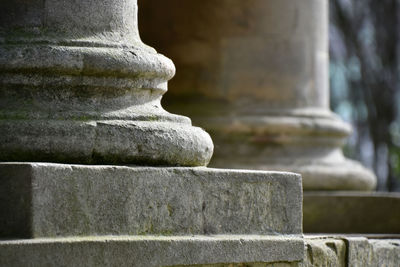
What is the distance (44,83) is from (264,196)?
1240 mm

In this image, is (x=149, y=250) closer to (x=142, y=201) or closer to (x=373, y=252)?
(x=142, y=201)

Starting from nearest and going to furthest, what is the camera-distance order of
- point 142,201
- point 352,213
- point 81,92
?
point 142,201 < point 81,92 < point 352,213

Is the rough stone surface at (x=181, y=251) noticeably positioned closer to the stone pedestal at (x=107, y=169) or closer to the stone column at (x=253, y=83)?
the stone pedestal at (x=107, y=169)

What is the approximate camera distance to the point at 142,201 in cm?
496

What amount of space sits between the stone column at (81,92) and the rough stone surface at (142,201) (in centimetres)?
17

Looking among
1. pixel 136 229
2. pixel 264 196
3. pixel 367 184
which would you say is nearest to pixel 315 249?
pixel 264 196

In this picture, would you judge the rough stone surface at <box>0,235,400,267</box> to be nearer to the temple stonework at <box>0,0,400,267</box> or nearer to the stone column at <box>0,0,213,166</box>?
the temple stonework at <box>0,0,400,267</box>

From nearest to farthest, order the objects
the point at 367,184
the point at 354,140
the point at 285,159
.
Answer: the point at 285,159, the point at 367,184, the point at 354,140

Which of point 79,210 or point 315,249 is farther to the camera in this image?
point 315,249

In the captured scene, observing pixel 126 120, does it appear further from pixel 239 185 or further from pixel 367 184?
pixel 367 184

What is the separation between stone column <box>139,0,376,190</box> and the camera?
916cm

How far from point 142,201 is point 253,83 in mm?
4434

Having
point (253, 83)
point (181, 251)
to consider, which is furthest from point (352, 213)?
point (181, 251)

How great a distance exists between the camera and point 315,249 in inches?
229
